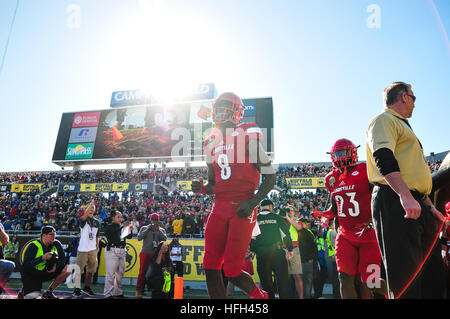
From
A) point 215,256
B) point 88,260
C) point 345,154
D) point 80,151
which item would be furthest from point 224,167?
point 80,151

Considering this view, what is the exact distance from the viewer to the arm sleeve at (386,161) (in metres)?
2.04

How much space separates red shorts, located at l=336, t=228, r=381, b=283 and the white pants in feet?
18.2

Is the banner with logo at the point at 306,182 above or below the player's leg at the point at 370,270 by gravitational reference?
above

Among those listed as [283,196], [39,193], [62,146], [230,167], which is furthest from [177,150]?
[230,167]

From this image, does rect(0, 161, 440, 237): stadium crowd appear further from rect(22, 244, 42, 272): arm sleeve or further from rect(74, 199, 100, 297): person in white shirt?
rect(22, 244, 42, 272): arm sleeve

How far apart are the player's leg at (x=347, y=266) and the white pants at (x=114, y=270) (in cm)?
554

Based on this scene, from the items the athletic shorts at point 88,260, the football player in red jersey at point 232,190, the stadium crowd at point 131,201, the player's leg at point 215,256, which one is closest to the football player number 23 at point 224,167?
the football player in red jersey at point 232,190

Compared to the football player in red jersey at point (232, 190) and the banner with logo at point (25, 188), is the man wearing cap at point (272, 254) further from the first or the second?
the banner with logo at point (25, 188)

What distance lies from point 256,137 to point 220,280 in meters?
1.43

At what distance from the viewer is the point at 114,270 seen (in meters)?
7.02

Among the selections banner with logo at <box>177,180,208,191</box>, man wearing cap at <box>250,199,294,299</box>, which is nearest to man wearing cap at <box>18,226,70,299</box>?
man wearing cap at <box>250,199,294,299</box>

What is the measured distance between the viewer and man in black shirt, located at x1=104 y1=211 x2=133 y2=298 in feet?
22.8
